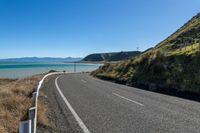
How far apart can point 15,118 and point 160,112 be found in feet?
16.4

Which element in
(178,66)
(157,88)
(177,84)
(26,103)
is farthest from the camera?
(178,66)

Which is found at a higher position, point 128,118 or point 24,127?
point 24,127

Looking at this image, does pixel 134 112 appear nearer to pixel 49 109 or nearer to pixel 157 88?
pixel 49 109

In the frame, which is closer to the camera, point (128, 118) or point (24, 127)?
point (24, 127)

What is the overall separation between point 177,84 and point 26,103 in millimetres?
11370

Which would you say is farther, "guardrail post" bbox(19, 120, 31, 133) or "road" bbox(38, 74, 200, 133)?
"road" bbox(38, 74, 200, 133)

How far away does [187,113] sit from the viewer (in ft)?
31.0

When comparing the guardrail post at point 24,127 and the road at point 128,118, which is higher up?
the guardrail post at point 24,127

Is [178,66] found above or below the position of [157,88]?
above

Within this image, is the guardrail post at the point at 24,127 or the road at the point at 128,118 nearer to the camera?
the guardrail post at the point at 24,127

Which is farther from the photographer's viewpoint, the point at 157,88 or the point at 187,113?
the point at 157,88

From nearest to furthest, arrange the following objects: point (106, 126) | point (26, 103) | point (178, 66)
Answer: point (106, 126), point (26, 103), point (178, 66)

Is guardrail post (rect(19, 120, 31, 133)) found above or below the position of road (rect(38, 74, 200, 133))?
above

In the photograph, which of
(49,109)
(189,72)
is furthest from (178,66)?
(49,109)
